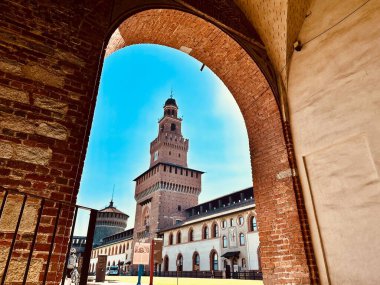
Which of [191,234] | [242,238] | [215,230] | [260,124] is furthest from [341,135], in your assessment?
[191,234]

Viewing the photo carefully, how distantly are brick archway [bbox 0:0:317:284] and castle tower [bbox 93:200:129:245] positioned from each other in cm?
6428

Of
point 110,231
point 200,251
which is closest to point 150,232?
point 200,251

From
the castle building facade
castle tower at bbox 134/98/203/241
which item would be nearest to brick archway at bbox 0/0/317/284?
the castle building facade

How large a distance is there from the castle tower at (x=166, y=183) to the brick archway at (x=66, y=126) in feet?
124

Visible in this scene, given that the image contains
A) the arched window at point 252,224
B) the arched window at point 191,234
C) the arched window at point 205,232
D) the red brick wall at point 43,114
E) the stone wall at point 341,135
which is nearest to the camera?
the red brick wall at point 43,114

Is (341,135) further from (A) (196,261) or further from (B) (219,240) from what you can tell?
(A) (196,261)

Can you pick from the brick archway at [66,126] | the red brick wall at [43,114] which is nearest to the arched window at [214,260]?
the brick archway at [66,126]

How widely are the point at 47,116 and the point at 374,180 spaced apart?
3.95 m

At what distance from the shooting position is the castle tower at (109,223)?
62969mm

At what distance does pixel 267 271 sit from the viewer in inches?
172

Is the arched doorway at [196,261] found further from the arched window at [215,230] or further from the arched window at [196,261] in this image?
the arched window at [215,230]

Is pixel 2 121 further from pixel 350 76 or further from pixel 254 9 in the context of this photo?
pixel 254 9

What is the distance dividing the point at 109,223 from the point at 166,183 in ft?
94.9

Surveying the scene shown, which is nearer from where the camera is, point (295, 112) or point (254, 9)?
point (295, 112)
